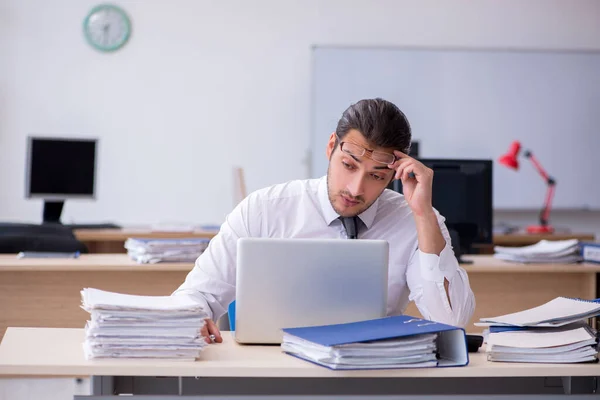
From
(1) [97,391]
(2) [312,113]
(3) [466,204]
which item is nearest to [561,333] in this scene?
(1) [97,391]

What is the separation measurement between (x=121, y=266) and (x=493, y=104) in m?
3.57

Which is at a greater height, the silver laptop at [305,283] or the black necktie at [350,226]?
the black necktie at [350,226]

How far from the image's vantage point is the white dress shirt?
6.22ft

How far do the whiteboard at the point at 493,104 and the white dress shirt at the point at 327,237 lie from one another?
3.47m

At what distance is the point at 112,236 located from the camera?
14.8ft

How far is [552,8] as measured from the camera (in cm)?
587

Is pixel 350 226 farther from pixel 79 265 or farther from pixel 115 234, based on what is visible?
pixel 115 234

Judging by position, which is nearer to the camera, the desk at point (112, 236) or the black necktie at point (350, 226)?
the black necktie at point (350, 226)

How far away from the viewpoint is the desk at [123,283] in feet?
9.87

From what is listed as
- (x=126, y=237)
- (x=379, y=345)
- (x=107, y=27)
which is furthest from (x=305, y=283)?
(x=107, y=27)

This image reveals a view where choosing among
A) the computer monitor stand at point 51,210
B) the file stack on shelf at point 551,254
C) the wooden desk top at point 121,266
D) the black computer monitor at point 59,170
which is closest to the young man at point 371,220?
the wooden desk top at point 121,266

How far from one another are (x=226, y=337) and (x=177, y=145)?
3978 mm

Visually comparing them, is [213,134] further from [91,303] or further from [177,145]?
[91,303]

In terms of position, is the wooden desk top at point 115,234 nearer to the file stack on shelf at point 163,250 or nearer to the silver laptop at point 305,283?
the file stack on shelf at point 163,250
